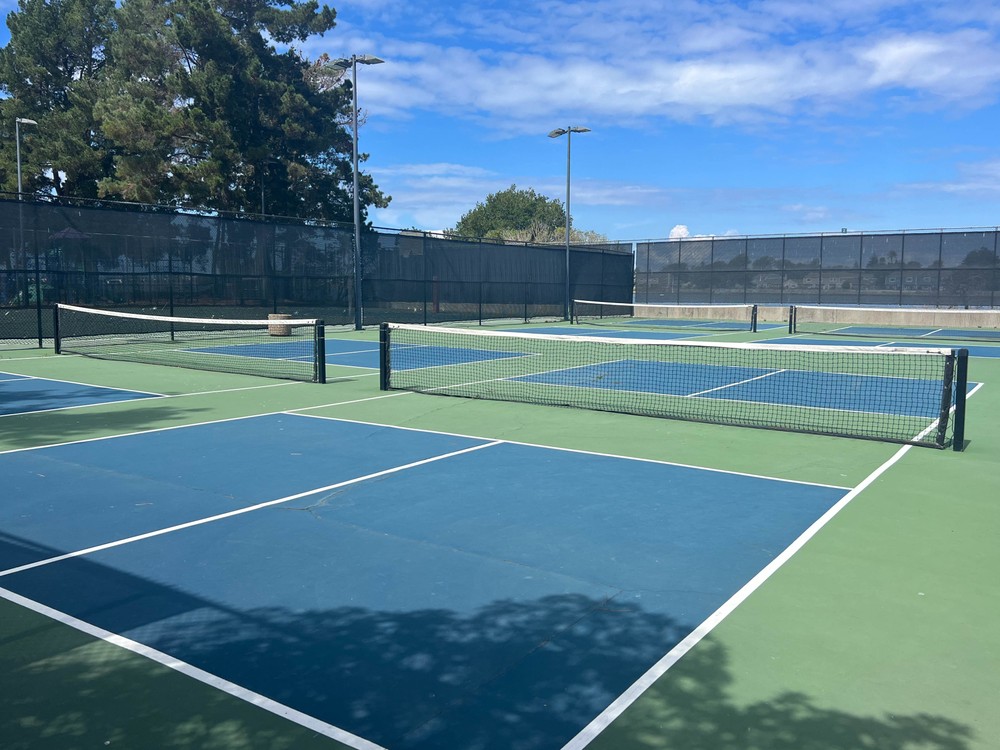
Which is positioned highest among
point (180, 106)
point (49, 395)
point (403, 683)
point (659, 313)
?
point (180, 106)

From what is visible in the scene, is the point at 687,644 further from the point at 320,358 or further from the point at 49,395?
the point at 49,395

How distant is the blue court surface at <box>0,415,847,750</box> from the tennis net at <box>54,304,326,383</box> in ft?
23.1

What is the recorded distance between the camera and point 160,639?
4.46 metres

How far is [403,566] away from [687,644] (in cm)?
199

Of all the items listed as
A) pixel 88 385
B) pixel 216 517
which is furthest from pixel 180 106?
pixel 216 517

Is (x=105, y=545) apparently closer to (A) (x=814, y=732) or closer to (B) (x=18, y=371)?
(A) (x=814, y=732)

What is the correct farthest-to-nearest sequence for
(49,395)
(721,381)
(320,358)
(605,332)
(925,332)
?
1. (925,332)
2. (605,332)
3. (721,381)
4. (320,358)
5. (49,395)

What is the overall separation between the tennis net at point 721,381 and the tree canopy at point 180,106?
21.7m

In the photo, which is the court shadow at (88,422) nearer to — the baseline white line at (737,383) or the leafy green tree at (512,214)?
the baseline white line at (737,383)

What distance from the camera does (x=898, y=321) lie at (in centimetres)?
3500

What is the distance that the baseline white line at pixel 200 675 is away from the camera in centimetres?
355

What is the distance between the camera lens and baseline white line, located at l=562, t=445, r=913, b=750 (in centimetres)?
360

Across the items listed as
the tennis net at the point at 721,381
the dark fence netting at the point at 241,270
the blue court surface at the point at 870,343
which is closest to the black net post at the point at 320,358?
the tennis net at the point at 721,381

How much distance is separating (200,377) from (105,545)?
10.2m
